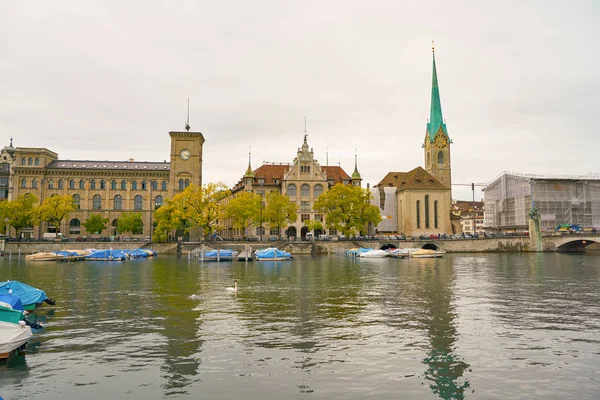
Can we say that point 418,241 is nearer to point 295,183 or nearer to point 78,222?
point 295,183

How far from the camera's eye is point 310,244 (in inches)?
3878

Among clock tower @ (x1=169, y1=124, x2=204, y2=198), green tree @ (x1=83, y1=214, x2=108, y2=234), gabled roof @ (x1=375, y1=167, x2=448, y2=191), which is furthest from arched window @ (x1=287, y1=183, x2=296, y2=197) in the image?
green tree @ (x1=83, y1=214, x2=108, y2=234)

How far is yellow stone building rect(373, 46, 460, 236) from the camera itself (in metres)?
124

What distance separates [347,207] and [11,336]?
86192mm

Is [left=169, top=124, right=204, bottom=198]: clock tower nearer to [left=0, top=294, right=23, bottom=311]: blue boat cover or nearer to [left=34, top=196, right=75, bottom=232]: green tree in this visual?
[left=34, top=196, right=75, bottom=232]: green tree

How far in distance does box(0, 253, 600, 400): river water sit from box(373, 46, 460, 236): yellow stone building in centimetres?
8869

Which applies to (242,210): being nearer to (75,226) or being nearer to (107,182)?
(107,182)

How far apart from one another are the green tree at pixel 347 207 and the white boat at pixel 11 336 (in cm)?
8350

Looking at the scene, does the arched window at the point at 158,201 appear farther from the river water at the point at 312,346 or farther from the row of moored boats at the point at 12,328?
the row of moored boats at the point at 12,328

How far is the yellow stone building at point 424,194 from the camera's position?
123688mm

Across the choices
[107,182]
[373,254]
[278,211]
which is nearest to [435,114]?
[278,211]

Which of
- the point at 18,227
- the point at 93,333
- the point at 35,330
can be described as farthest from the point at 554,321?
the point at 18,227

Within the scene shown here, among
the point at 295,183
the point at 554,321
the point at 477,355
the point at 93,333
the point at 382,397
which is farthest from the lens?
the point at 295,183

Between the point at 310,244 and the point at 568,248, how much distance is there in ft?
192
